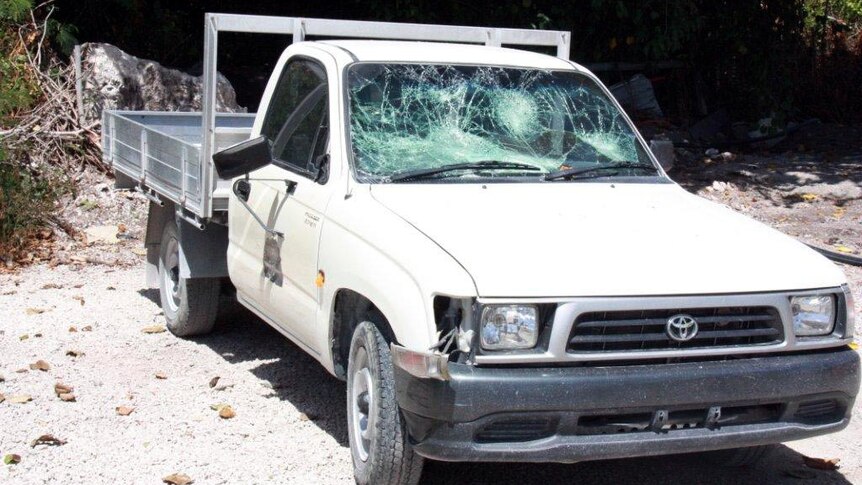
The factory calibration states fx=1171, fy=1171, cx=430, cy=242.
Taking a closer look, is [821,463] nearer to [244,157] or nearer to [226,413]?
[226,413]

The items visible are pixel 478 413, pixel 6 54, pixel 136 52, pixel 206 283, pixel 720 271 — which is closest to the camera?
pixel 478 413

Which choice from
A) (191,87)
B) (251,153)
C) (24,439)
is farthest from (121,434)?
(191,87)

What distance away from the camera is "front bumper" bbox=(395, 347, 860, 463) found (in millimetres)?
4266

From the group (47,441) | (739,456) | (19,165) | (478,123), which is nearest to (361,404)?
(478,123)

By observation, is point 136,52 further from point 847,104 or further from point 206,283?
point 847,104

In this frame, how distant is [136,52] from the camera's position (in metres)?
13.3

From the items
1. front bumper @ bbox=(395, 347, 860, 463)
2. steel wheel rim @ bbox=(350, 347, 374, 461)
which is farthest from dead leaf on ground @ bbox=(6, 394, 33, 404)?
front bumper @ bbox=(395, 347, 860, 463)

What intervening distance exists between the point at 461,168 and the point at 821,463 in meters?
2.20

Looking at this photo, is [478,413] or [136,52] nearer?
[478,413]

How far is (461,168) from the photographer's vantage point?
5.48 meters

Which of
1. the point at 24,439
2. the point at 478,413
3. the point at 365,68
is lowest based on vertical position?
the point at 24,439

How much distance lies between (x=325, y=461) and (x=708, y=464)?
183cm

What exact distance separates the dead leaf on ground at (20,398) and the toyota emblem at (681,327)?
11.9 feet

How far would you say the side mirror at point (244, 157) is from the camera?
556cm
